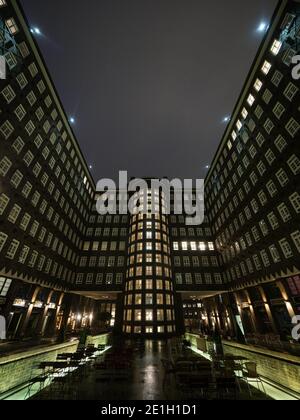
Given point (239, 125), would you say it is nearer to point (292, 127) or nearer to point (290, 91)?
point (290, 91)

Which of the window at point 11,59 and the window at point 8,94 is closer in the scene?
the window at point 8,94

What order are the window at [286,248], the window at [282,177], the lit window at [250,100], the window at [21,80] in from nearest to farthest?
the window at [286,248] < the window at [282,177] < the window at [21,80] < the lit window at [250,100]

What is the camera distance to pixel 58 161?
32.3 meters

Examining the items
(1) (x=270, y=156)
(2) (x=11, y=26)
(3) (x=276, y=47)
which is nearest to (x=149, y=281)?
(1) (x=270, y=156)

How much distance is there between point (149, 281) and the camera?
126ft

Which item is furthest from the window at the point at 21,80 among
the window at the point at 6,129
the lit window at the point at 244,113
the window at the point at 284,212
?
the window at the point at 284,212

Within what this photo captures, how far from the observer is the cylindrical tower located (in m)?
35.1

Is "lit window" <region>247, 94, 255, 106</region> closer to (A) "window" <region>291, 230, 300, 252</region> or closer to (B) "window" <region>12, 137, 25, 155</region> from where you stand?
(A) "window" <region>291, 230, 300, 252</region>

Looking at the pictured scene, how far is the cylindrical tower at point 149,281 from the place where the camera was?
3506 centimetres

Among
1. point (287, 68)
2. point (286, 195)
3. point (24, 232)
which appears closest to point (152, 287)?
point (24, 232)

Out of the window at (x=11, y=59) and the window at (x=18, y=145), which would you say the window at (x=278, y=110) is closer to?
the window at (x=18, y=145)

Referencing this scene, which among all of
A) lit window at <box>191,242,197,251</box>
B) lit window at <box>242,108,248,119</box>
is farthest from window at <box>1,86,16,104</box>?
lit window at <box>191,242,197,251</box>

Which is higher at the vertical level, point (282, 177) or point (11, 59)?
point (11, 59)
